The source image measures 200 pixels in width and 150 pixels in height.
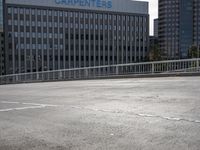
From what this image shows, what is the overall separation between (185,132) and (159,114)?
6.14 ft

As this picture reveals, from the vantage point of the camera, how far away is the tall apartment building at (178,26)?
118 m

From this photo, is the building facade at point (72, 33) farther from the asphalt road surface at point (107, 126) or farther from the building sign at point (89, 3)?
the asphalt road surface at point (107, 126)

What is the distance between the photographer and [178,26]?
123375 millimetres

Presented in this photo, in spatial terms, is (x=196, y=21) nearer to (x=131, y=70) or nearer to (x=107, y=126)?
(x=131, y=70)

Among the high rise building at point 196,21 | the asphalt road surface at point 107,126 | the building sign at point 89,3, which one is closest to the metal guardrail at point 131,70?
the asphalt road surface at point 107,126

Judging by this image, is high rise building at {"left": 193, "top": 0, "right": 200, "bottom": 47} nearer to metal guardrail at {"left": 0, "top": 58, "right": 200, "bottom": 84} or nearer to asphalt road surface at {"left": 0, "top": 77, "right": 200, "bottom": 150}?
metal guardrail at {"left": 0, "top": 58, "right": 200, "bottom": 84}

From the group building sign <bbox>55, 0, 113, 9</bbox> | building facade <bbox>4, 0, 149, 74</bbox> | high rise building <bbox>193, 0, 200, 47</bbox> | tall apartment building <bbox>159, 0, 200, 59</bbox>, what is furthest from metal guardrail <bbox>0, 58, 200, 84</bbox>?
high rise building <bbox>193, 0, 200, 47</bbox>

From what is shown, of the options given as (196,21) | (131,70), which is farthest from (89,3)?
(131,70)

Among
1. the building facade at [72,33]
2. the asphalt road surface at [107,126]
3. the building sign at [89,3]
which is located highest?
the building sign at [89,3]

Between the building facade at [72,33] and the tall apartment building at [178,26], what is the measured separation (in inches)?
298

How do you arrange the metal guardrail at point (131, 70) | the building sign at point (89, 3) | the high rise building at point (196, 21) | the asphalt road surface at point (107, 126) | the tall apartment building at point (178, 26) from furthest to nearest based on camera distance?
the building sign at point (89, 3), the high rise building at point (196, 21), the tall apartment building at point (178, 26), the metal guardrail at point (131, 70), the asphalt road surface at point (107, 126)

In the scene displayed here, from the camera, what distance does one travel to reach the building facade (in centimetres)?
11250

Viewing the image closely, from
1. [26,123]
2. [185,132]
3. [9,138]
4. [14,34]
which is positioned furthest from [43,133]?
[14,34]

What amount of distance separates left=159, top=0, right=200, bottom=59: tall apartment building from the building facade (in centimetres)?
757
